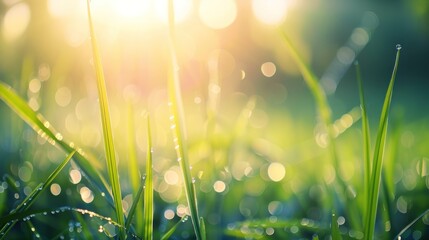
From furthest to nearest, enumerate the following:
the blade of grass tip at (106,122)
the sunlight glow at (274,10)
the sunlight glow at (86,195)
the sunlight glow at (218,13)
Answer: the sunlight glow at (218,13) < the sunlight glow at (274,10) < the sunlight glow at (86,195) < the blade of grass tip at (106,122)

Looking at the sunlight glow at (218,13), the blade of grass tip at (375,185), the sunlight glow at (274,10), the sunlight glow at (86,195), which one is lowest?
the blade of grass tip at (375,185)

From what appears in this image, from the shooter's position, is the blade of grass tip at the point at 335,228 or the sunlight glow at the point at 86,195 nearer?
the blade of grass tip at the point at 335,228

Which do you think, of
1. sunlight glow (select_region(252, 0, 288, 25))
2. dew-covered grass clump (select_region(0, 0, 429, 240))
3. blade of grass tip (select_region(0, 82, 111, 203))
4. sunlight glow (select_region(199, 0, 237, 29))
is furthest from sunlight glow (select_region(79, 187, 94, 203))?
sunlight glow (select_region(199, 0, 237, 29))

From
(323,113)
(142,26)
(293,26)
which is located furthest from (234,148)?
(293,26)

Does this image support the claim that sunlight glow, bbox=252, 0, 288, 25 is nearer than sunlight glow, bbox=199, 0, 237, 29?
Yes

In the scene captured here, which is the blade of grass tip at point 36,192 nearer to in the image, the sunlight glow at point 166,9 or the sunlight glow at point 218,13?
the sunlight glow at point 166,9

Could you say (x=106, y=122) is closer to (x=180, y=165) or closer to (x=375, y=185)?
(x=180, y=165)

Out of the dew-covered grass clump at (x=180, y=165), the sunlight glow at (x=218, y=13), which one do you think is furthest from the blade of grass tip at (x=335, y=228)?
the sunlight glow at (x=218, y=13)

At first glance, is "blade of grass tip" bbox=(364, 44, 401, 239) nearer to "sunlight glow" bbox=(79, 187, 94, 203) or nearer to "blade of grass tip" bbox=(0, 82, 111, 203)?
"blade of grass tip" bbox=(0, 82, 111, 203)
